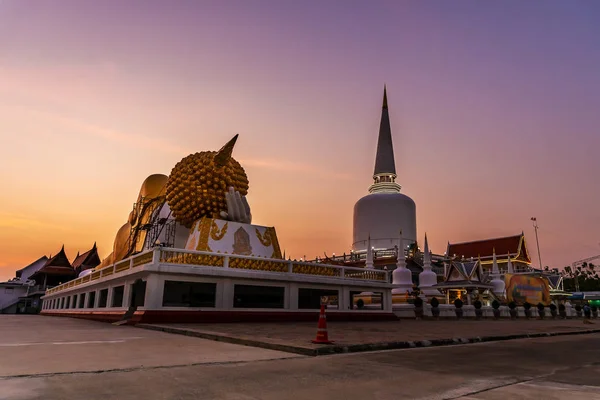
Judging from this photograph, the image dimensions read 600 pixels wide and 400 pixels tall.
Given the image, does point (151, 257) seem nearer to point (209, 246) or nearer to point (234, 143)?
point (209, 246)

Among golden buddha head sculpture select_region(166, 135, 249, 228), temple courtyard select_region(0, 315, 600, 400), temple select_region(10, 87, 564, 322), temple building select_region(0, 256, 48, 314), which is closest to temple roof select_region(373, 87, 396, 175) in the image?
temple select_region(10, 87, 564, 322)

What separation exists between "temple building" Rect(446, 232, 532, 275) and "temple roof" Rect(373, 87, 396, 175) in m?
15.2

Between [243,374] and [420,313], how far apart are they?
24.7m

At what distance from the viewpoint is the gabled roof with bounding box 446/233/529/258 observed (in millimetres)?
61656

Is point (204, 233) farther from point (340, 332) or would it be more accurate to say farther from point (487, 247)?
point (487, 247)

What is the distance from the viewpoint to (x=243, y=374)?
543 cm

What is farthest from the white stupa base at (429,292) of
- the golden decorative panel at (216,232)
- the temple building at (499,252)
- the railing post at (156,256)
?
the temple building at (499,252)

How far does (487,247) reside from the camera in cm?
6347

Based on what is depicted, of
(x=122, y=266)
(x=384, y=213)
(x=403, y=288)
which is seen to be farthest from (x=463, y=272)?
(x=122, y=266)

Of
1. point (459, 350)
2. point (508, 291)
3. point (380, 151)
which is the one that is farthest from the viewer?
point (380, 151)

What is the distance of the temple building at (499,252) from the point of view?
6072cm

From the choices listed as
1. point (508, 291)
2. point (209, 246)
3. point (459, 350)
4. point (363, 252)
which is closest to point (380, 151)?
point (363, 252)

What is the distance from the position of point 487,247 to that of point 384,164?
19.7 m

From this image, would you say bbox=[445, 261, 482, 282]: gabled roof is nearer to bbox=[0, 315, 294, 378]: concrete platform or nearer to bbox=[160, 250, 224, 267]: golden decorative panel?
bbox=[160, 250, 224, 267]: golden decorative panel
